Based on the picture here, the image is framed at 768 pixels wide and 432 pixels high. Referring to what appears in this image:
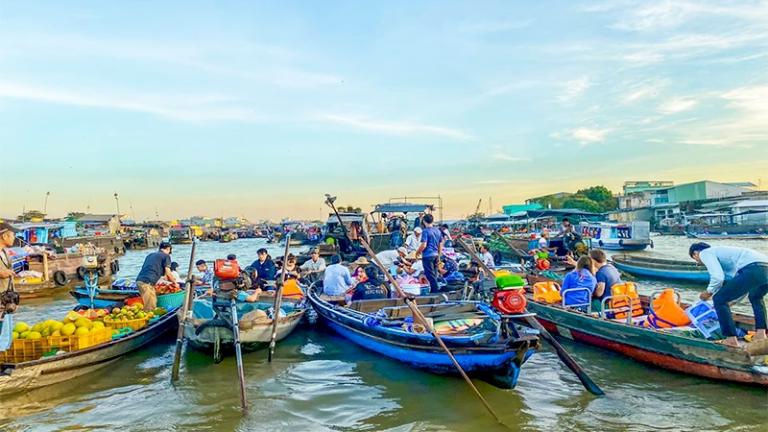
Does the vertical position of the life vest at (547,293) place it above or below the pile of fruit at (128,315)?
below

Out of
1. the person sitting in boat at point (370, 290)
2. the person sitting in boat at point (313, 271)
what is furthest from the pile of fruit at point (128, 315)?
the person sitting in boat at point (313, 271)

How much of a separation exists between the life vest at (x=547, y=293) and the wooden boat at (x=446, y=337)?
228cm

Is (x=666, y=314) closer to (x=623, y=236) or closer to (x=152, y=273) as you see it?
(x=152, y=273)

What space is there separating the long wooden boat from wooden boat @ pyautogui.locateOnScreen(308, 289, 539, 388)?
1.95 m

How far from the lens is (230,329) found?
26.0ft

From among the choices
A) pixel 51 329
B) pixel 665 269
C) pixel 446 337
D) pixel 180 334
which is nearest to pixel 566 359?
pixel 446 337

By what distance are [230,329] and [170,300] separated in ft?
12.9

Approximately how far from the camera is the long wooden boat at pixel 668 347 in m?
6.41

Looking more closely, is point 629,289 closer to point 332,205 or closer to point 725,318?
point 725,318

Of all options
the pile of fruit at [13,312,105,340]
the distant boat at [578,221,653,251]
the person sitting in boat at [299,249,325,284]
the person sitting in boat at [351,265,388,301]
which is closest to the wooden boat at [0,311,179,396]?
the pile of fruit at [13,312,105,340]

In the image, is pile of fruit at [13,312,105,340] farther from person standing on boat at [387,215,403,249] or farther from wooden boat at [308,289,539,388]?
person standing on boat at [387,215,403,249]

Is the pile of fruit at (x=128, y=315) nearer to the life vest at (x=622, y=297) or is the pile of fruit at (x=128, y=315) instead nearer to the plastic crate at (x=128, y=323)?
the plastic crate at (x=128, y=323)

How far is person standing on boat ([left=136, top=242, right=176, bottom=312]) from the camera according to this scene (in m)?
10.1

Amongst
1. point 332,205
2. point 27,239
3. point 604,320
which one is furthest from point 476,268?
point 27,239
